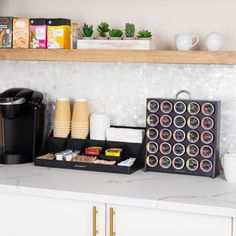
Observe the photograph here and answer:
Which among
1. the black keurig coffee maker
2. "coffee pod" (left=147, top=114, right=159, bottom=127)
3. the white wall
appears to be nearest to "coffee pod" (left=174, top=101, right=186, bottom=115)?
"coffee pod" (left=147, top=114, right=159, bottom=127)

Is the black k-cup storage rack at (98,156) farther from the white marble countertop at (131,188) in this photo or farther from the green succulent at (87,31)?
the green succulent at (87,31)

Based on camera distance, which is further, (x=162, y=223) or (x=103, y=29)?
(x=103, y=29)

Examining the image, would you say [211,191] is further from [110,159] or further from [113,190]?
[110,159]

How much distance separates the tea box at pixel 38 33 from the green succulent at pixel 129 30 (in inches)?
17.5

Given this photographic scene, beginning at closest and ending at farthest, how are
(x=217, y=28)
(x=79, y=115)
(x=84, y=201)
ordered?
(x=84, y=201) → (x=217, y=28) → (x=79, y=115)

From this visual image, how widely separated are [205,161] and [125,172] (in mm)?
393

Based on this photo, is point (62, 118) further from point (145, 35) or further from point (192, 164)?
point (192, 164)

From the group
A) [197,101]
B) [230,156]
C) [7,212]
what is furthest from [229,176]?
[7,212]

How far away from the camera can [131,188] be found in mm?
2533

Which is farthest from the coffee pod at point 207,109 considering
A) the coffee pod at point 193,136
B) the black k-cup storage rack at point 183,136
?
the coffee pod at point 193,136

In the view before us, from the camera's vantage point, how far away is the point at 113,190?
250 cm

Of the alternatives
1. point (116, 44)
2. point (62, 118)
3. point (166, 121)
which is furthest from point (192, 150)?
point (62, 118)

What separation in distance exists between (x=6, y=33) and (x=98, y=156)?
0.83 m

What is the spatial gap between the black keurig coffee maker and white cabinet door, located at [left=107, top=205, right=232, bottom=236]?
2.50ft
